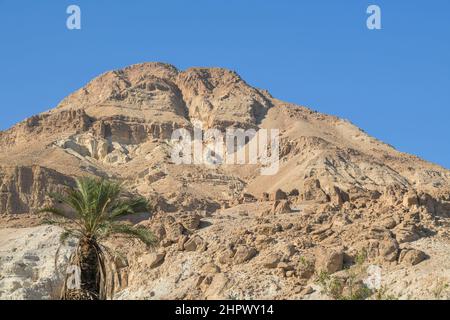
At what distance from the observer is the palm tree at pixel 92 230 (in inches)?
1234

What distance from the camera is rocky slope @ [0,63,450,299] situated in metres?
38.8

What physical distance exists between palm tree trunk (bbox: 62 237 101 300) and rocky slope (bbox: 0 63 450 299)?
6452 mm

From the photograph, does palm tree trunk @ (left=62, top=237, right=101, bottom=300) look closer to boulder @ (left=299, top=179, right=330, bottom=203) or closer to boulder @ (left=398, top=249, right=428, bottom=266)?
boulder @ (left=398, top=249, right=428, bottom=266)

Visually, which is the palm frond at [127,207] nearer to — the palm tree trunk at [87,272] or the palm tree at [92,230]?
the palm tree at [92,230]

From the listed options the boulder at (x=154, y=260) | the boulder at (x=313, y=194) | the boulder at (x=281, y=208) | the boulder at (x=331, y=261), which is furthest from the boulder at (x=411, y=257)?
the boulder at (x=313, y=194)

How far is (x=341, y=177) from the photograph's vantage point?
79562mm

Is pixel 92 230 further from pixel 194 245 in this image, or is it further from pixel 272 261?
pixel 194 245

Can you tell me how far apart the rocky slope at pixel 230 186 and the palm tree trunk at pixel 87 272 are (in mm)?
6452

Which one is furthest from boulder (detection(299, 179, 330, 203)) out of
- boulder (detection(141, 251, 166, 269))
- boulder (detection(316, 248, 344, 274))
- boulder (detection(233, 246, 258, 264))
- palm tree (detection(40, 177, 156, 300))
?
palm tree (detection(40, 177, 156, 300))

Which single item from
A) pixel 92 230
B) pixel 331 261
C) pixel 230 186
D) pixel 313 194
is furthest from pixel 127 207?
pixel 230 186

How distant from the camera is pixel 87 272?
103ft

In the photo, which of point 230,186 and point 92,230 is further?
point 230,186

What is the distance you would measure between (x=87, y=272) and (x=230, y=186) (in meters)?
53.4

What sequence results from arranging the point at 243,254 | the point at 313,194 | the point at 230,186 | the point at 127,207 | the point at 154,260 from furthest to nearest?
the point at 230,186, the point at 313,194, the point at 154,260, the point at 243,254, the point at 127,207
